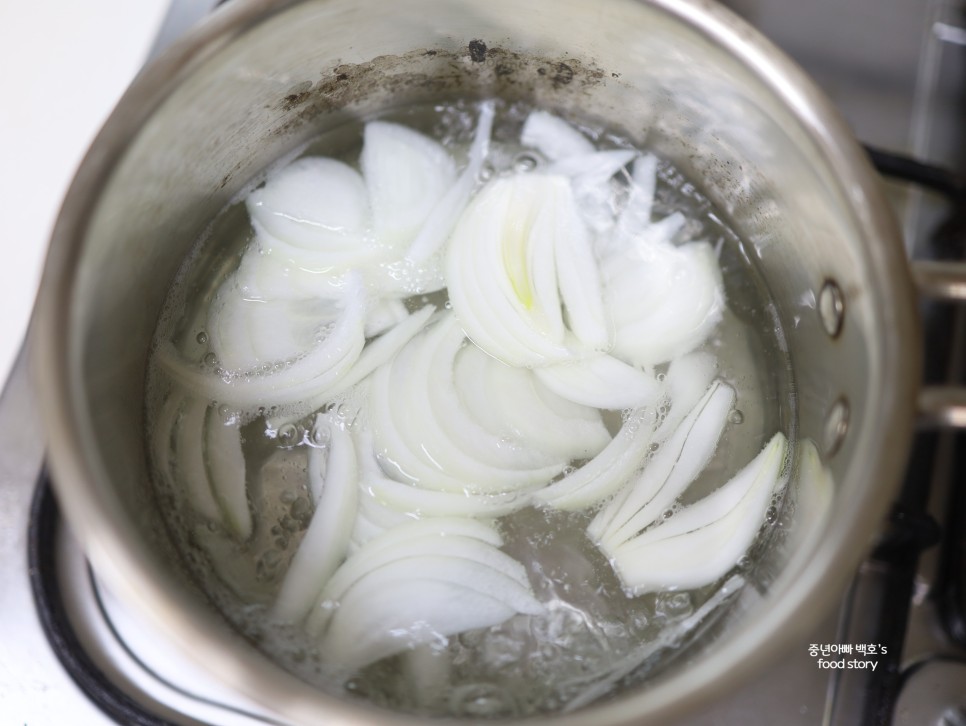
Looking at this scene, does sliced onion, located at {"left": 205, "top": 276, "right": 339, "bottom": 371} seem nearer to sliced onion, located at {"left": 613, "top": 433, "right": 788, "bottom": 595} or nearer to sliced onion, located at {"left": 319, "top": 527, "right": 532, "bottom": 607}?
sliced onion, located at {"left": 319, "top": 527, "right": 532, "bottom": 607}

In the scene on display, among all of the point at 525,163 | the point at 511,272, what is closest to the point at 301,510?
the point at 511,272

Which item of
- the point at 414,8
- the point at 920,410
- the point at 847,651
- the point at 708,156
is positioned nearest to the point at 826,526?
the point at 920,410

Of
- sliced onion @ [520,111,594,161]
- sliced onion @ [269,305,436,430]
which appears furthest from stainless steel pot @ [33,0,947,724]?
sliced onion @ [269,305,436,430]

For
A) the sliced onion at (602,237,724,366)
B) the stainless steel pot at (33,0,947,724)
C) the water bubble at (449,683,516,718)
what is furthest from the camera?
the sliced onion at (602,237,724,366)

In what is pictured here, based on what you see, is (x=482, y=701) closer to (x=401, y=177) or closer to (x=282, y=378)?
(x=282, y=378)

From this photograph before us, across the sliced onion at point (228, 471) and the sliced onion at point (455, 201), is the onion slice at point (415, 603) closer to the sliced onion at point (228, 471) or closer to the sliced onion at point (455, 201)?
the sliced onion at point (228, 471)

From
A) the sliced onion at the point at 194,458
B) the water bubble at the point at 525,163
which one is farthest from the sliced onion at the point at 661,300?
the sliced onion at the point at 194,458

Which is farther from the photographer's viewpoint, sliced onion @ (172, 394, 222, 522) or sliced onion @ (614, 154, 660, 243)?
sliced onion @ (614, 154, 660, 243)
